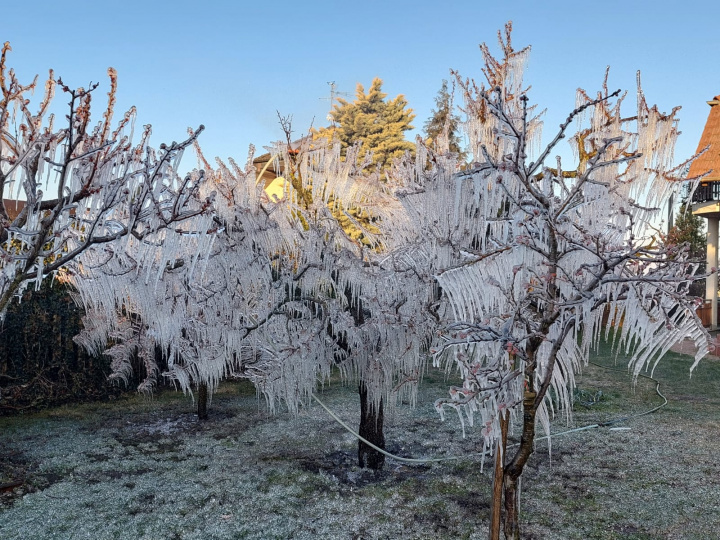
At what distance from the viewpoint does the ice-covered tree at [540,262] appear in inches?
112

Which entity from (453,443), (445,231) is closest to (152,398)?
(453,443)

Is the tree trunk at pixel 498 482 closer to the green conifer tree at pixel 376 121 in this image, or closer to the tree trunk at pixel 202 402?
the tree trunk at pixel 202 402

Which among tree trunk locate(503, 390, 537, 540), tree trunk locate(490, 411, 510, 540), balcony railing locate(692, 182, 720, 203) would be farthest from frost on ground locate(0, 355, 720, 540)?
balcony railing locate(692, 182, 720, 203)

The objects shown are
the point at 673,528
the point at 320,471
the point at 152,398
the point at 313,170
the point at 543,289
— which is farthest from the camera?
the point at 152,398

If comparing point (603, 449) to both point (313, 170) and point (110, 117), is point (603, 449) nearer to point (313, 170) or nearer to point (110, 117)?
point (313, 170)

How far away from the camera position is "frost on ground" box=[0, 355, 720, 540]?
15.7 ft

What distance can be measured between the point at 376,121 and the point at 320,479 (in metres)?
26.4

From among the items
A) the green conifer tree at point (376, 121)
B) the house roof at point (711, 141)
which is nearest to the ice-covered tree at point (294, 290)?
the house roof at point (711, 141)

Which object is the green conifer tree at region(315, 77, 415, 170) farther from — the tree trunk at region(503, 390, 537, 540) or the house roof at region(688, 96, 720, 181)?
the tree trunk at region(503, 390, 537, 540)

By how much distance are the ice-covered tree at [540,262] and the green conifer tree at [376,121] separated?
77.9 feet

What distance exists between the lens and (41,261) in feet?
11.4

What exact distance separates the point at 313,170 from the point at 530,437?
3.63m

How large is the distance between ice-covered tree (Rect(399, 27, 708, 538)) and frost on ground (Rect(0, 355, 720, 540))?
64.5 inches

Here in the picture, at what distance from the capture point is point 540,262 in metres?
3.27
